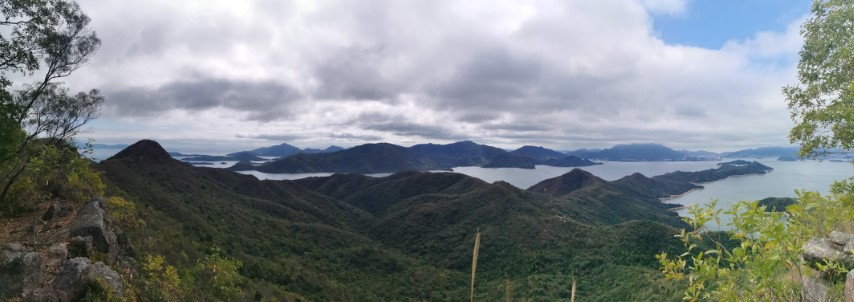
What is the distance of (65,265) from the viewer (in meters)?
8.96

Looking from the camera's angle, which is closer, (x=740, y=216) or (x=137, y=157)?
(x=740, y=216)

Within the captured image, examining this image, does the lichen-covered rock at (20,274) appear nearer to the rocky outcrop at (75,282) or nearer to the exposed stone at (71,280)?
the rocky outcrop at (75,282)

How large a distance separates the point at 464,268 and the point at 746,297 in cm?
7355

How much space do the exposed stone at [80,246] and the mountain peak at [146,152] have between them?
101 meters

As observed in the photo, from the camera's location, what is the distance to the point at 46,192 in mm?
14117

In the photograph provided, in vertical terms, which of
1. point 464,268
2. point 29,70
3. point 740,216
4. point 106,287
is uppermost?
point 29,70

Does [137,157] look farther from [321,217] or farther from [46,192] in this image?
[46,192]

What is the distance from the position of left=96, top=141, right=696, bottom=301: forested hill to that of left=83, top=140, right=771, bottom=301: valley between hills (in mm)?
261

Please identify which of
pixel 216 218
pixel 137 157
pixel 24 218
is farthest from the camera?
pixel 137 157

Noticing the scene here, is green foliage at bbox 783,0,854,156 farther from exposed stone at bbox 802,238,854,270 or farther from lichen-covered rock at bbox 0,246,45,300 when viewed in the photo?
lichen-covered rock at bbox 0,246,45,300

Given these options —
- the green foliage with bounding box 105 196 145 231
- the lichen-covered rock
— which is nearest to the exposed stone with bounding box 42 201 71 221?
the green foliage with bounding box 105 196 145 231

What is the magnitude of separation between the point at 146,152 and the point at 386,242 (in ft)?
222

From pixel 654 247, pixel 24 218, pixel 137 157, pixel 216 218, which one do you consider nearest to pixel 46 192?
pixel 24 218

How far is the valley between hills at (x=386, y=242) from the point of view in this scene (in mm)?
39500
